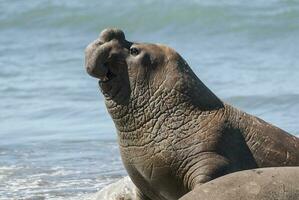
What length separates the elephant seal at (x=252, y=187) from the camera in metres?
6.09

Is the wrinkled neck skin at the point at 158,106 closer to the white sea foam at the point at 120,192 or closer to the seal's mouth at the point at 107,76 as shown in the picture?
the seal's mouth at the point at 107,76

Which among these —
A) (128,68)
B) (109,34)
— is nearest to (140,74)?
(128,68)

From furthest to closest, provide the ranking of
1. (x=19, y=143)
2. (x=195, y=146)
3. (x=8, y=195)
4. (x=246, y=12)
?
(x=246, y=12), (x=19, y=143), (x=8, y=195), (x=195, y=146)

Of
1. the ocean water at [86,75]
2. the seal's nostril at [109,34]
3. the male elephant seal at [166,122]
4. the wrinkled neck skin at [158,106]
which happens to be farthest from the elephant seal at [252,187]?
the ocean water at [86,75]

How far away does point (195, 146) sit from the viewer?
702 cm

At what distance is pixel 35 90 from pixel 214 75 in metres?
2.53

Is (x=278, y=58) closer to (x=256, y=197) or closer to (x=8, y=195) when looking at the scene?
(x=8, y=195)

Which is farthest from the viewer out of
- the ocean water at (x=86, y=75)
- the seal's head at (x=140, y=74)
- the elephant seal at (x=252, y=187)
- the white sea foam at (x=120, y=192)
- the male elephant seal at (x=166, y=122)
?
the ocean water at (x=86, y=75)

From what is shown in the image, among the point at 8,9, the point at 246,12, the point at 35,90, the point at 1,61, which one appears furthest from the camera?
Result: the point at 8,9

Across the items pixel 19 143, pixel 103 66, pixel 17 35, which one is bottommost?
pixel 17 35

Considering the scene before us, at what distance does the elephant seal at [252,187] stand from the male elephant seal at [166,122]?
0.74 metres

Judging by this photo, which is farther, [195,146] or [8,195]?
[8,195]

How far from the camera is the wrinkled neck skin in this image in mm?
7117

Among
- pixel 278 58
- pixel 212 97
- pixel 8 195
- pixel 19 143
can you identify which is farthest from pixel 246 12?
pixel 212 97
